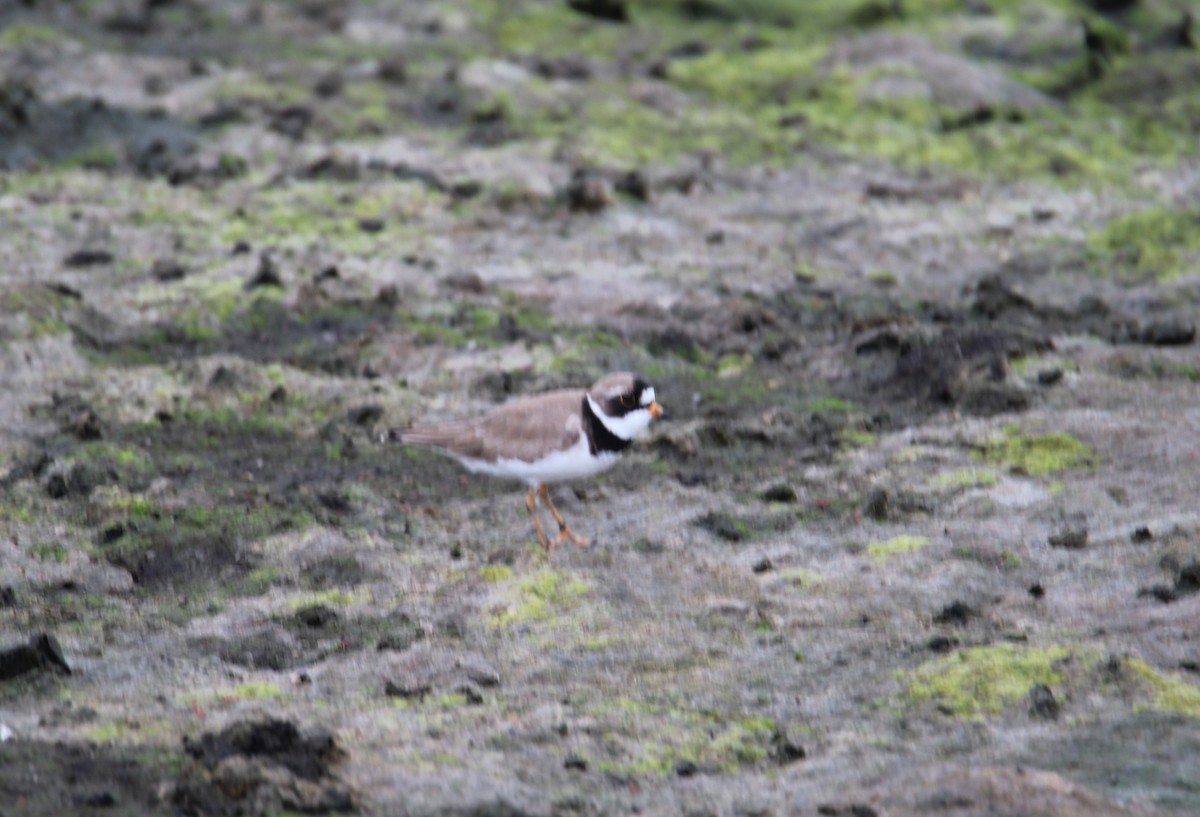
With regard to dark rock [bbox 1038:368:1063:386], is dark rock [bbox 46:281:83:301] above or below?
below

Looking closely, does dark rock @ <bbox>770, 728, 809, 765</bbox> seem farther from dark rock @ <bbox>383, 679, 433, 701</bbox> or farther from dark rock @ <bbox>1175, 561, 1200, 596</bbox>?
dark rock @ <bbox>1175, 561, 1200, 596</bbox>

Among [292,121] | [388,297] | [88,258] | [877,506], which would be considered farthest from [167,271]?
[877,506]

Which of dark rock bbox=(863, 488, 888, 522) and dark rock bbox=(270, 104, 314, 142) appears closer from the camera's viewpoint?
dark rock bbox=(863, 488, 888, 522)

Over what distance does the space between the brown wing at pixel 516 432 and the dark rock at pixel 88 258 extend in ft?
14.0

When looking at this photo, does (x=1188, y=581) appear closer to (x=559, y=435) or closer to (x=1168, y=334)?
(x=559, y=435)

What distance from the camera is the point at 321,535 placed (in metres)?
7.69

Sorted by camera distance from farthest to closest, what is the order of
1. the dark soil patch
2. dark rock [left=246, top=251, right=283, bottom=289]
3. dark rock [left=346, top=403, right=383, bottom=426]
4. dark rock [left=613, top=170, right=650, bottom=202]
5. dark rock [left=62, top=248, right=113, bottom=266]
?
1. dark rock [left=613, top=170, right=650, bottom=202]
2. dark rock [left=62, top=248, right=113, bottom=266]
3. dark rock [left=246, top=251, right=283, bottom=289]
4. dark rock [left=346, top=403, right=383, bottom=426]
5. the dark soil patch

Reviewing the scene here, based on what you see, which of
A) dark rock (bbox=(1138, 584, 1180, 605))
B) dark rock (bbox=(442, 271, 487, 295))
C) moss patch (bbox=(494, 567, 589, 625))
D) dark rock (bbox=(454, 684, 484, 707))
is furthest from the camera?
dark rock (bbox=(442, 271, 487, 295))

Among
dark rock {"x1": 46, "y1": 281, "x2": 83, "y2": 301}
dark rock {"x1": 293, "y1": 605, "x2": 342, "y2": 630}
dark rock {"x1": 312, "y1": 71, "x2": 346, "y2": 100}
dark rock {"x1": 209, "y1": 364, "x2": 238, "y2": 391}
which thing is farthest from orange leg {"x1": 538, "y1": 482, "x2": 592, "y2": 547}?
dark rock {"x1": 312, "y1": 71, "x2": 346, "y2": 100}

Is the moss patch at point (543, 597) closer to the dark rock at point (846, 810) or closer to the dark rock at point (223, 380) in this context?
the dark rock at point (846, 810)

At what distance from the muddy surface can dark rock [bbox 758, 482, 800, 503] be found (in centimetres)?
1

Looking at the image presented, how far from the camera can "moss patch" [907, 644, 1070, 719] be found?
19.1 ft

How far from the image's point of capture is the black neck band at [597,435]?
25.1 ft

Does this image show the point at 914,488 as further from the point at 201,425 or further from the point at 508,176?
the point at 508,176
